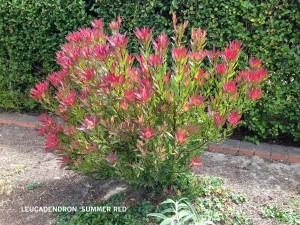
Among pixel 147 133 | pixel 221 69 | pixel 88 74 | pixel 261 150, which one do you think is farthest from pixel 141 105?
pixel 261 150

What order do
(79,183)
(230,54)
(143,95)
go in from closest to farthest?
(143,95)
(230,54)
(79,183)

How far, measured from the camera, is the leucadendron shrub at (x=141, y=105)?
2.64m

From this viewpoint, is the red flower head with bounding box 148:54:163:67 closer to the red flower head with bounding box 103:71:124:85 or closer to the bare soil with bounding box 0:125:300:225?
the red flower head with bounding box 103:71:124:85

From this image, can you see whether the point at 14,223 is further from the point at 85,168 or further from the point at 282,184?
Answer: the point at 282,184

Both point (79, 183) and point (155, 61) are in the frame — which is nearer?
point (155, 61)

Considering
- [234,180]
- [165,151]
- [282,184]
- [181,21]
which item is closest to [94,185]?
[165,151]

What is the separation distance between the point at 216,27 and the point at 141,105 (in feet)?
6.86

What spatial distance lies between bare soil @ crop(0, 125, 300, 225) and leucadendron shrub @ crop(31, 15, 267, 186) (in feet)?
1.98

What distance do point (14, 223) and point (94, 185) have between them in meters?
0.80

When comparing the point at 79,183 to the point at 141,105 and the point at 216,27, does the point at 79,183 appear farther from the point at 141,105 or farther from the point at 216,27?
the point at 216,27

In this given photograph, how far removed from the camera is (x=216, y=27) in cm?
430

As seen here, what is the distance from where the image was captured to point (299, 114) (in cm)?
425

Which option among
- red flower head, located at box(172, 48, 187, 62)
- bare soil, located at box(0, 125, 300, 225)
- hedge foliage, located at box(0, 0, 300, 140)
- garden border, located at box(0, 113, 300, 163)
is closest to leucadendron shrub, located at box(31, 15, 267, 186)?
red flower head, located at box(172, 48, 187, 62)

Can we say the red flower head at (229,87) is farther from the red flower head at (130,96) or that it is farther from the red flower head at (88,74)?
the red flower head at (88,74)
